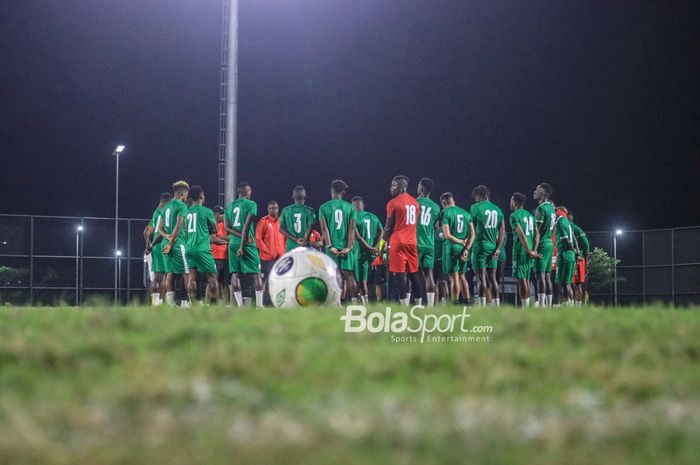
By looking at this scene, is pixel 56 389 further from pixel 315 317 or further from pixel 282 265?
pixel 282 265

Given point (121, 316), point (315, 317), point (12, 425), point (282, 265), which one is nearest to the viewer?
point (12, 425)

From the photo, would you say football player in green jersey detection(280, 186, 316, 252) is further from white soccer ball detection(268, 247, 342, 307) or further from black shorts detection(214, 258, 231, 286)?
white soccer ball detection(268, 247, 342, 307)

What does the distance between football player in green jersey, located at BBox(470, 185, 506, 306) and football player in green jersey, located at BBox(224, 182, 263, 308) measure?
3.95m

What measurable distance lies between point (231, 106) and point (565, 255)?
25.0 feet

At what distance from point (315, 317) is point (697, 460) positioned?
443cm

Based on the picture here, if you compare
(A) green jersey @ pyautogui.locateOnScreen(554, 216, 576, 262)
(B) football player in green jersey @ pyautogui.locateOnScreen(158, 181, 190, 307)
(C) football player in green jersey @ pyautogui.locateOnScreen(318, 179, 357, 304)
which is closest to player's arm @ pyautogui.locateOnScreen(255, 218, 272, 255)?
(C) football player in green jersey @ pyautogui.locateOnScreen(318, 179, 357, 304)

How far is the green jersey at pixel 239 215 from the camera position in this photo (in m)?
16.7

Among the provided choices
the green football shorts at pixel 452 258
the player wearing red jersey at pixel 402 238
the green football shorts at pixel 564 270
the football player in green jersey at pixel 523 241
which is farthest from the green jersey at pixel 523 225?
the player wearing red jersey at pixel 402 238

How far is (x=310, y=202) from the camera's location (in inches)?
2274

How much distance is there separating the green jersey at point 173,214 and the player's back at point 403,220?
3.51 metres

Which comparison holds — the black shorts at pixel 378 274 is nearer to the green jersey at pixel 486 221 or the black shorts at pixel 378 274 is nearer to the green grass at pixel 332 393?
the green jersey at pixel 486 221

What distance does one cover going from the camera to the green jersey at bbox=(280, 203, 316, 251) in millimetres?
16750

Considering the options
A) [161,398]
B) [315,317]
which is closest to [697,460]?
[161,398]

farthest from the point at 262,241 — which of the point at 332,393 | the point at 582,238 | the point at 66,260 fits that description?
the point at 332,393
